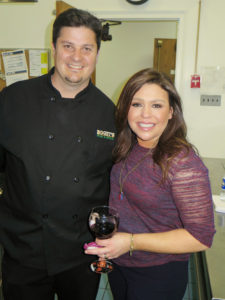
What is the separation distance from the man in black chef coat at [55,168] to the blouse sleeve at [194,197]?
432mm

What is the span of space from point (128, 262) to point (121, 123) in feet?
1.93

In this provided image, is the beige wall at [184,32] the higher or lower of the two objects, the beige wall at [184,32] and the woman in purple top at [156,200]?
the higher

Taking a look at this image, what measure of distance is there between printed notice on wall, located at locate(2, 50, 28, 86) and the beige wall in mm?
103

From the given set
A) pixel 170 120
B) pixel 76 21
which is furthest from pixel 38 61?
pixel 170 120

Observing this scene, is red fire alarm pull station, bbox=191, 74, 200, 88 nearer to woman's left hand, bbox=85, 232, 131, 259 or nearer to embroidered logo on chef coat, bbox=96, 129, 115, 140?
embroidered logo on chef coat, bbox=96, 129, 115, 140

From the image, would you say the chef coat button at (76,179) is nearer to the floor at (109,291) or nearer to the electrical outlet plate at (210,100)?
the floor at (109,291)

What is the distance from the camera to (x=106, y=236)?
41.5 inches

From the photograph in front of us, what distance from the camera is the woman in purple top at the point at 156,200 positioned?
96 cm

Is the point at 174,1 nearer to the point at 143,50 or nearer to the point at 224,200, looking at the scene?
the point at 224,200

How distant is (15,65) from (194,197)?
282cm

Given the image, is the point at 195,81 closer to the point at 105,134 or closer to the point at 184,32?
the point at 184,32

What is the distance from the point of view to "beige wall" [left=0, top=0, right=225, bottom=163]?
2775 millimetres

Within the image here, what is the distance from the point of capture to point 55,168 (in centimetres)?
119

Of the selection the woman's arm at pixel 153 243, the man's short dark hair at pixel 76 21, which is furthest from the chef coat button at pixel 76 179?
the man's short dark hair at pixel 76 21
